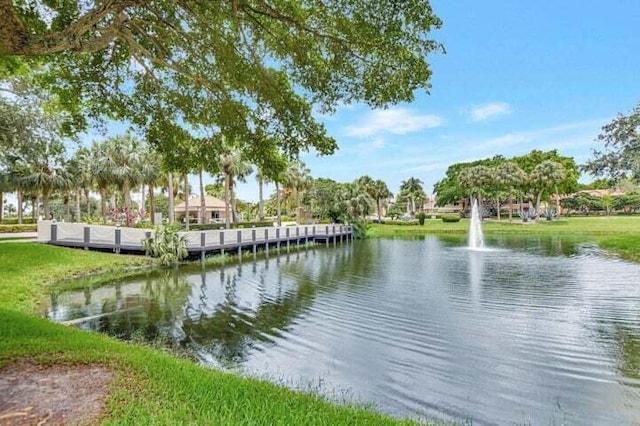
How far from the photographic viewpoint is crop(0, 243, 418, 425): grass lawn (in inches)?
147

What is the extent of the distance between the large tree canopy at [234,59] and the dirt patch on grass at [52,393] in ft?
12.1

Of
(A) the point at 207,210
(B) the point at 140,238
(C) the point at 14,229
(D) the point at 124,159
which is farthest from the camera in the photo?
(A) the point at 207,210

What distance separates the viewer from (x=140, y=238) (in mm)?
21656

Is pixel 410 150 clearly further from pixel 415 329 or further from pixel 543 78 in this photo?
pixel 415 329

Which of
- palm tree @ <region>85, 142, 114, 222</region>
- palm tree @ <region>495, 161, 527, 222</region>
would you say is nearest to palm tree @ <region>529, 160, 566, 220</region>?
palm tree @ <region>495, 161, 527, 222</region>

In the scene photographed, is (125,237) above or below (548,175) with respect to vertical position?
below

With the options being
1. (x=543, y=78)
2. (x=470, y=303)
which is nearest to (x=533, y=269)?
(x=470, y=303)

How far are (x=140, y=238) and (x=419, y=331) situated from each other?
16829 millimetres

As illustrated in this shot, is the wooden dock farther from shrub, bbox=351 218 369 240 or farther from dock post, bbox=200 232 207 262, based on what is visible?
shrub, bbox=351 218 369 240

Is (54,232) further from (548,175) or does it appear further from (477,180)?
(548,175)

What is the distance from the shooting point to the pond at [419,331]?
20.0ft

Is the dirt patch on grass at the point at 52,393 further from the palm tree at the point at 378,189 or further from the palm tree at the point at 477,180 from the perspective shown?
the palm tree at the point at 477,180

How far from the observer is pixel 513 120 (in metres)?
58.8

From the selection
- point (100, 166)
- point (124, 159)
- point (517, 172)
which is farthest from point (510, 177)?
point (100, 166)
